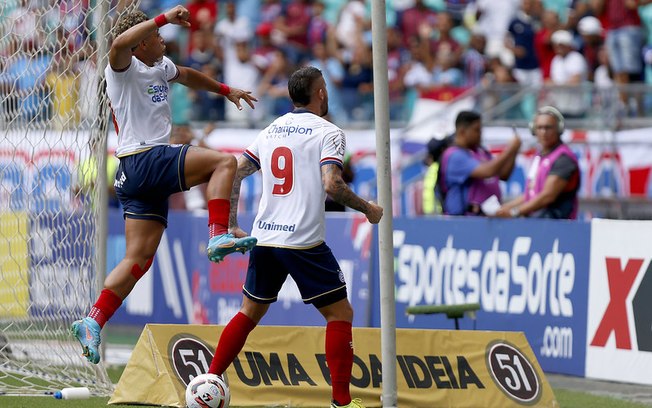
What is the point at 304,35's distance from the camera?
2150cm

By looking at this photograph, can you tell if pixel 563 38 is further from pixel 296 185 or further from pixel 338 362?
pixel 338 362

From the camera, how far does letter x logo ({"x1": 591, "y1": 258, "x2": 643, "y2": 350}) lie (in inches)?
429

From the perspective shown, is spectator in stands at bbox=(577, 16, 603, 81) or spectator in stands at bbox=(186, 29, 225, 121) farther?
spectator in stands at bbox=(186, 29, 225, 121)

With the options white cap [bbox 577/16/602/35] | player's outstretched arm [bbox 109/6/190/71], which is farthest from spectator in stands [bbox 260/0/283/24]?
player's outstretched arm [bbox 109/6/190/71]

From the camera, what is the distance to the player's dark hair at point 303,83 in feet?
27.6

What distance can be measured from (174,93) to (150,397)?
1159 centimetres

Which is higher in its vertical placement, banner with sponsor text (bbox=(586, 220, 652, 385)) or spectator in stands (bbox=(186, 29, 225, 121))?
spectator in stands (bbox=(186, 29, 225, 121))

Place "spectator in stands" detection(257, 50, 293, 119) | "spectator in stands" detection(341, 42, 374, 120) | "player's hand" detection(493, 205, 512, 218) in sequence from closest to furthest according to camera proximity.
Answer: "player's hand" detection(493, 205, 512, 218) → "spectator in stands" detection(341, 42, 374, 120) → "spectator in stands" detection(257, 50, 293, 119)

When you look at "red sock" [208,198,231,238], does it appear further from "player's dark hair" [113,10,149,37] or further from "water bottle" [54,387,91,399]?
"water bottle" [54,387,91,399]

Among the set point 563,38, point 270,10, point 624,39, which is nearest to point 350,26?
point 270,10

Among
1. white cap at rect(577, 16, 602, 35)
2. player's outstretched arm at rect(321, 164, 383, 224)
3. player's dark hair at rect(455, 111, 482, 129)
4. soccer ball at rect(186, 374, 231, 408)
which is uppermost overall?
white cap at rect(577, 16, 602, 35)

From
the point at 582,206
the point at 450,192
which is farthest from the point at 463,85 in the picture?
the point at 450,192

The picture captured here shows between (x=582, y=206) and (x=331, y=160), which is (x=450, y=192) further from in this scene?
(x=331, y=160)

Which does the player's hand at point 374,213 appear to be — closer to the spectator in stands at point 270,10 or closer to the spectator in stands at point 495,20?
the spectator in stands at point 495,20
